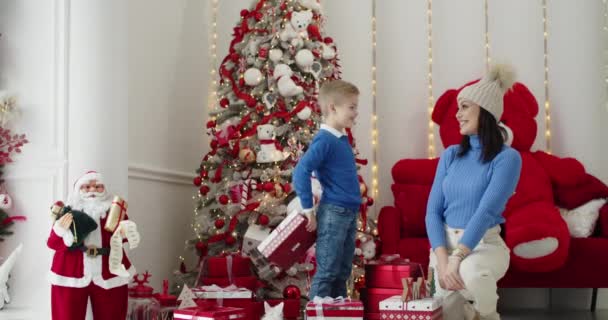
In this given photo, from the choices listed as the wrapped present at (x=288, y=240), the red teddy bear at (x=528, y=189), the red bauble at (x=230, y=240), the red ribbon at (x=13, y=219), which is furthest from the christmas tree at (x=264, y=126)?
the red ribbon at (x=13, y=219)

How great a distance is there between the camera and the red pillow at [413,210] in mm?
5363

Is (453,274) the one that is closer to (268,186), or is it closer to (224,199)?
(268,186)

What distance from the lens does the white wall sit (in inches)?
154

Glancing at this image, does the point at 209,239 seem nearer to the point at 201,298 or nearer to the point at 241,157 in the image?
the point at 241,157

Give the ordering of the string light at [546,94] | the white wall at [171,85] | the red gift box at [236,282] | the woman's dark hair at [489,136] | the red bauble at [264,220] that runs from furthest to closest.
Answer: the string light at [546,94]
the red bauble at [264,220]
the red gift box at [236,282]
the white wall at [171,85]
the woman's dark hair at [489,136]

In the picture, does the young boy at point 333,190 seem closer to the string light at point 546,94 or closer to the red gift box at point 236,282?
the red gift box at point 236,282

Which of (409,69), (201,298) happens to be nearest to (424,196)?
(409,69)

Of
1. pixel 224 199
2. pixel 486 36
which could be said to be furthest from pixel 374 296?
pixel 486 36

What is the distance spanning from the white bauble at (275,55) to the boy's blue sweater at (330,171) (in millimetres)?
1333

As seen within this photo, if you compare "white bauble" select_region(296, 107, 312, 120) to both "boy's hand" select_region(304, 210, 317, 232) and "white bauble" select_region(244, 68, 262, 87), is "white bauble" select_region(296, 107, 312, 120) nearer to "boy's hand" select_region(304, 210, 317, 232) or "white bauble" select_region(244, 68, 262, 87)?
"white bauble" select_region(244, 68, 262, 87)

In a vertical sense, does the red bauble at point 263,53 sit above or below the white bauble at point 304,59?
above

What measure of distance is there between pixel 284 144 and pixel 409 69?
1.69m

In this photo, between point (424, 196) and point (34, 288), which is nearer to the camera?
point (34, 288)

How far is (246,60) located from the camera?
16.7ft
